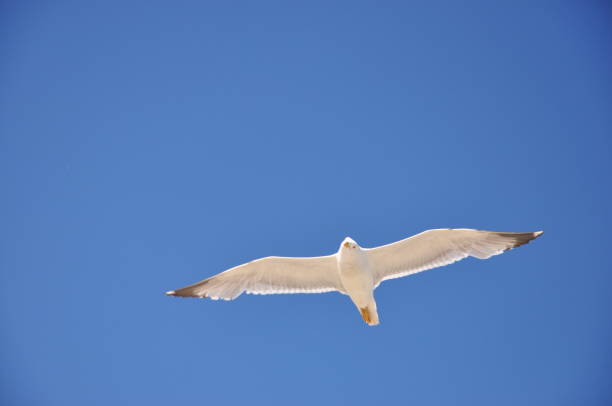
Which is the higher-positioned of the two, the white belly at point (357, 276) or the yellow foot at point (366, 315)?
the white belly at point (357, 276)

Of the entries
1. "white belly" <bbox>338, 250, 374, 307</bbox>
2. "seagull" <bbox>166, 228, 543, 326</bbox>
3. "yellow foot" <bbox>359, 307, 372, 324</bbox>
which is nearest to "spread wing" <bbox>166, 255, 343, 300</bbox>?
"seagull" <bbox>166, 228, 543, 326</bbox>

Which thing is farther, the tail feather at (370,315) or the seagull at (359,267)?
the tail feather at (370,315)

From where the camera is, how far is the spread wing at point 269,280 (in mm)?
9438

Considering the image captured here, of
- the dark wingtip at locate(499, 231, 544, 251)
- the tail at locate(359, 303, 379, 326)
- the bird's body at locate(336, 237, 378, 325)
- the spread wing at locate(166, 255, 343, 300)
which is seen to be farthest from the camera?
the spread wing at locate(166, 255, 343, 300)

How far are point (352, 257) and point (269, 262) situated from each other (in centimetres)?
160

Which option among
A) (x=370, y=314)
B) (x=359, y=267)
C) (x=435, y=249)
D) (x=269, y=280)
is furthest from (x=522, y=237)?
(x=269, y=280)

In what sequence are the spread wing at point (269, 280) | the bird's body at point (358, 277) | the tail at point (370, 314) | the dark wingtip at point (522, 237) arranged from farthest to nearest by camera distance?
the spread wing at point (269, 280)
the tail at point (370, 314)
the bird's body at point (358, 277)
the dark wingtip at point (522, 237)

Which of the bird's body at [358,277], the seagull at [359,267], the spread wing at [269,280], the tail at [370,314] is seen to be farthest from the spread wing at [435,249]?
the spread wing at [269,280]

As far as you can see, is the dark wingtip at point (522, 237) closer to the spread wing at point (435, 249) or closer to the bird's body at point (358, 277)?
the spread wing at point (435, 249)

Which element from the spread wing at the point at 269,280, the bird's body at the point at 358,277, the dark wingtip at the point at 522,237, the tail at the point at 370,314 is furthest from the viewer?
the spread wing at the point at 269,280

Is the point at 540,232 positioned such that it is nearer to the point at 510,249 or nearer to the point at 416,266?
the point at 510,249

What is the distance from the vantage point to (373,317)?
921 cm

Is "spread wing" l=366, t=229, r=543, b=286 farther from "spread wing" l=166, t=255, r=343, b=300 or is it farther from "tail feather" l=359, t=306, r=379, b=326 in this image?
"spread wing" l=166, t=255, r=343, b=300

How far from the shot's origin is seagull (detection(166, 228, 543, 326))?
8.92m
